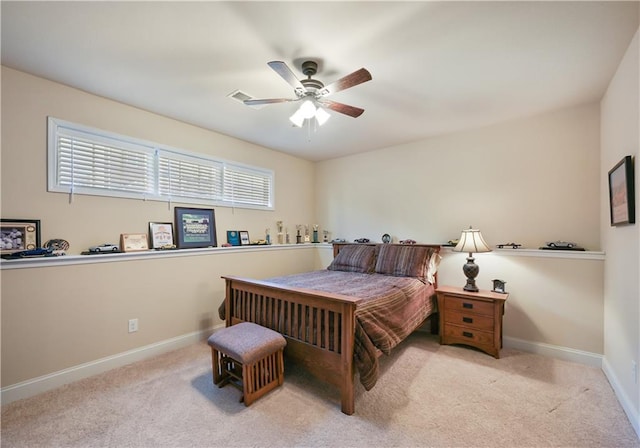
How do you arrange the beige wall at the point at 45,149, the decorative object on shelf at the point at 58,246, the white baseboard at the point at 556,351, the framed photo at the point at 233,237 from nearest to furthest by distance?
the beige wall at the point at 45,149, the decorative object on shelf at the point at 58,246, the white baseboard at the point at 556,351, the framed photo at the point at 233,237

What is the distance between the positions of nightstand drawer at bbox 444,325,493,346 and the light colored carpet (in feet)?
0.94

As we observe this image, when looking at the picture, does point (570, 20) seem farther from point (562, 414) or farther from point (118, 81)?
point (118, 81)

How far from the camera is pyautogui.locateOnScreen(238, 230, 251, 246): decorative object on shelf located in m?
3.89

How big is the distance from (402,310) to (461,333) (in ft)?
3.25

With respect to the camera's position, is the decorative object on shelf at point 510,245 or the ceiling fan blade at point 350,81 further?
the decorative object on shelf at point 510,245

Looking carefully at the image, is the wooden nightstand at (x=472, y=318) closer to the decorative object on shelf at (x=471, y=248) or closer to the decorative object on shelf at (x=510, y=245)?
the decorative object on shelf at (x=471, y=248)

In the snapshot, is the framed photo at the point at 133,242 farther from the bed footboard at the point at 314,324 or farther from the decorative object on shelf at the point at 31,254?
the bed footboard at the point at 314,324

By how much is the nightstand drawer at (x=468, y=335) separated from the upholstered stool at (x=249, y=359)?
6.37 feet

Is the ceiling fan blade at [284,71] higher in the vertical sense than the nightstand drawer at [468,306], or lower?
higher

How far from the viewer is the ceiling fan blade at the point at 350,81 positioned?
172 centimetres

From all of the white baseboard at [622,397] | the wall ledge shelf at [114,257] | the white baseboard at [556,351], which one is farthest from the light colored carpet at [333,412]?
the wall ledge shelf at [114,257]

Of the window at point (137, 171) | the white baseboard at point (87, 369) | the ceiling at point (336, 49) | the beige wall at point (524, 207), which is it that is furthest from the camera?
the beige wall at point (524, 207)

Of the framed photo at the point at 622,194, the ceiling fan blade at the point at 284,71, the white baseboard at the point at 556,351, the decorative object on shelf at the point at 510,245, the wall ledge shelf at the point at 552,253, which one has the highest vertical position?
the ceiling fan blade at the point at 284,71

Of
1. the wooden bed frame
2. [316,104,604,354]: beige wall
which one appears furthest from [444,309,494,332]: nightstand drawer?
the wooden bed frame
